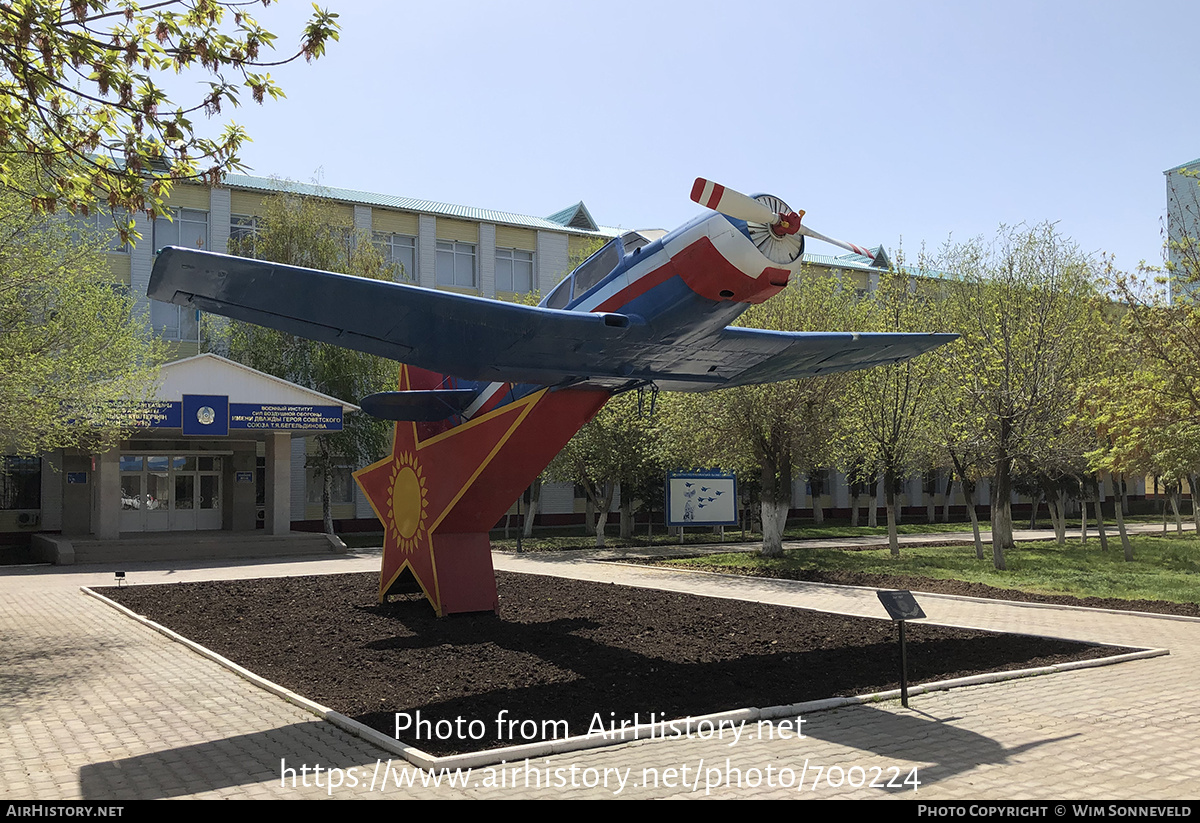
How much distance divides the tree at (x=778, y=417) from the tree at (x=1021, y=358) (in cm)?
314

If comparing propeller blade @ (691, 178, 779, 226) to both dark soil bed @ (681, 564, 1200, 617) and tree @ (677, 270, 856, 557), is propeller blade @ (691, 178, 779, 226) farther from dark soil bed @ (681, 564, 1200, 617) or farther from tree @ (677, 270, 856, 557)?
tree @ (677, 270, 856, 557)

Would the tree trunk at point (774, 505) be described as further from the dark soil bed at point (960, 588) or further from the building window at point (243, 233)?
the building window at point (243, 233)

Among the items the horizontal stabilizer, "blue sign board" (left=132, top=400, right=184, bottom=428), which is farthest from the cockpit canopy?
"blue sign board" (left=132, top=400, right=184, bottom=428)

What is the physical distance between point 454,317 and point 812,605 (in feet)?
30.3

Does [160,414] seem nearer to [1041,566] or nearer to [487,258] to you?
[487,258]

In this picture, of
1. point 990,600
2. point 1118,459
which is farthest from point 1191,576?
point 990,600

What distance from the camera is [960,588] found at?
16500mm

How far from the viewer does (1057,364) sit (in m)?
20.1

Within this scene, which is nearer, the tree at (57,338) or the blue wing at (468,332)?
the blue wing at (468,332)

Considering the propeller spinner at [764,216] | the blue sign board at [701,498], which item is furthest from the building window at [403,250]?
the propeller spinner at [764,216]

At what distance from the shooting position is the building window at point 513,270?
41500 mm

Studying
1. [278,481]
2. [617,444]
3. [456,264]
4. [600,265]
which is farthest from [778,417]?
[456,264]

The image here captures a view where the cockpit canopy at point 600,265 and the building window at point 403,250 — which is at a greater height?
the building window at point 403,250

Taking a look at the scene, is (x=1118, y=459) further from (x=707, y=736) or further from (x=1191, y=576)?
(x=707, y=736)
